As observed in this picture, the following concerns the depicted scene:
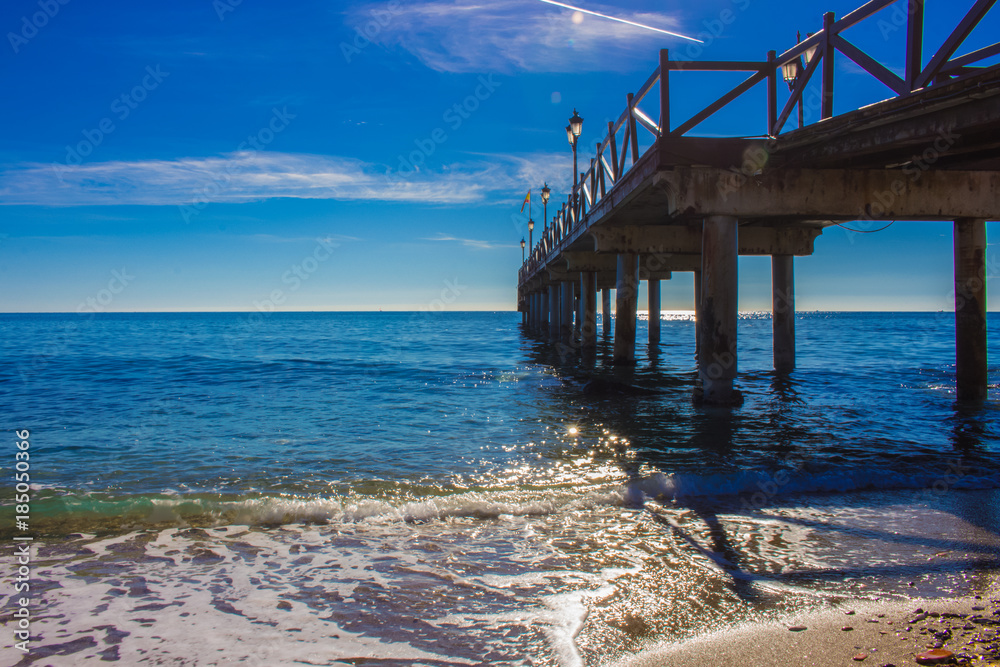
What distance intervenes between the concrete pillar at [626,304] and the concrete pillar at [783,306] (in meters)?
3.67

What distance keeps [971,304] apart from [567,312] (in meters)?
19.1

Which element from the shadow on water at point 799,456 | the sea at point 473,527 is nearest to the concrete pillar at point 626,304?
the shadow on water at point 799,456

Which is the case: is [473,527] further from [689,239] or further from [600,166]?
[689,239]

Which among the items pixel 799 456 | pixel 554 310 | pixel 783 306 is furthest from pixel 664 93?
pixel 554 310

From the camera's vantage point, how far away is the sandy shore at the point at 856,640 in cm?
271

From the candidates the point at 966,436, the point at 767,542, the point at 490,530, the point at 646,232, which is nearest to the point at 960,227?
the point at 966,436

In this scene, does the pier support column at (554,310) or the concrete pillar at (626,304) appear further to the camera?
the pier support column at (554,310)

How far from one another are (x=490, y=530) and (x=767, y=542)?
2.15 m

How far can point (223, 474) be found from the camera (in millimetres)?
6984

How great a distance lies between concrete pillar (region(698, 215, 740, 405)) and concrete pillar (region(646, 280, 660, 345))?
19077 millimetres

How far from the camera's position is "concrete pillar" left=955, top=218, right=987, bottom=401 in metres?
10.1

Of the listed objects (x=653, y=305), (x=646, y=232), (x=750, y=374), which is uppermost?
(x=646, y=232)

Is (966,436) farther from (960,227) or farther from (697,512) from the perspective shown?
(697,512)

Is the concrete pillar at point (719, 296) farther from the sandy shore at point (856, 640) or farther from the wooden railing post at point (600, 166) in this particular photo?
the sandy shore at point (856, 640)
